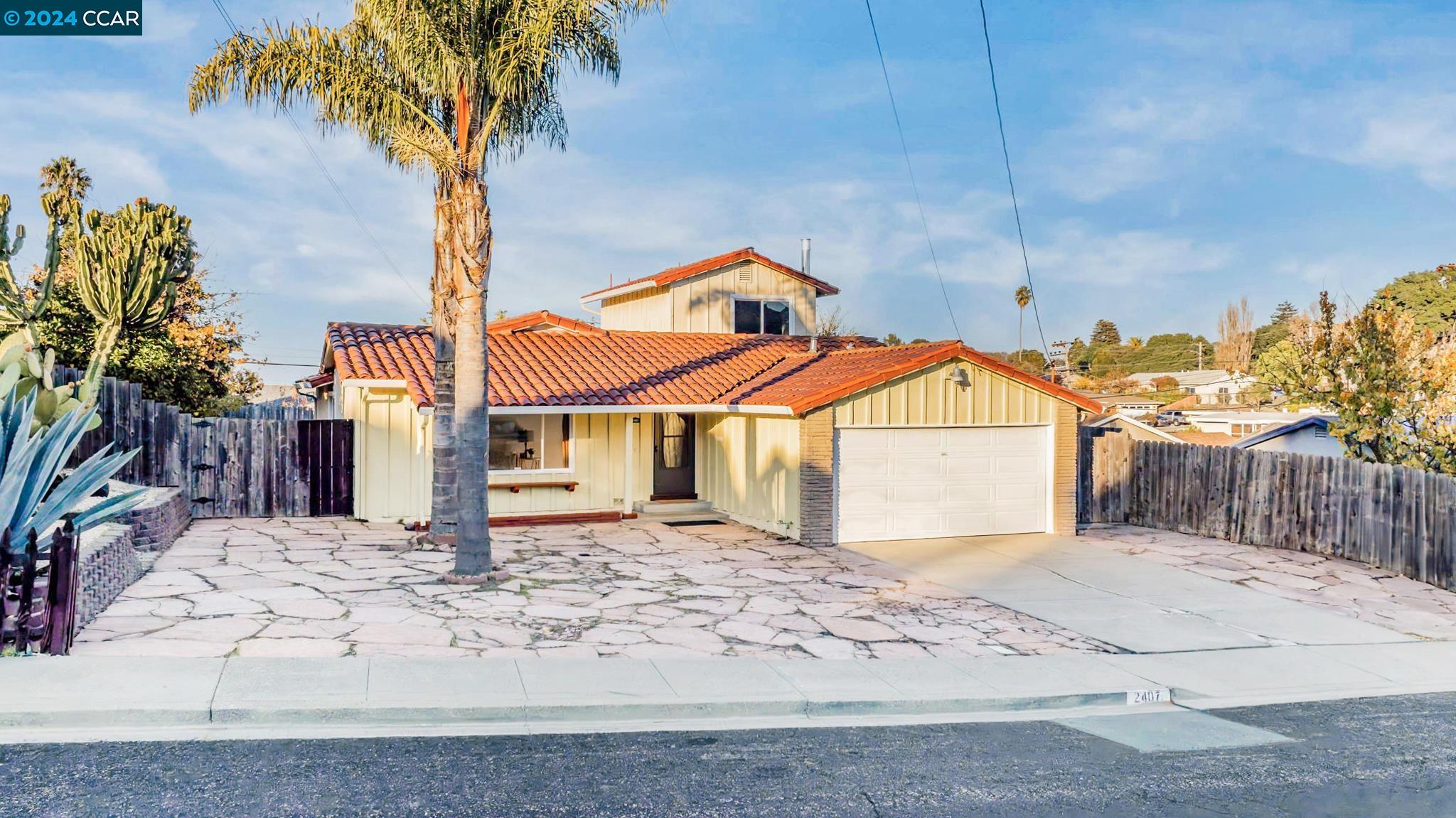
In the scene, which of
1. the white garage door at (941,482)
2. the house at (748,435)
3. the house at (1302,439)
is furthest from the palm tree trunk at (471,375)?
the house at (1302,439)

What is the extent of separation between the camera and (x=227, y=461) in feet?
58.4

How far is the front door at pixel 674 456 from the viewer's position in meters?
20.4

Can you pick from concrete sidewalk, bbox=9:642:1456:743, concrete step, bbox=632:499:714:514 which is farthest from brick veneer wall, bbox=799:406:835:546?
A: concrete sidewalk, bbox=9:642:1456:743

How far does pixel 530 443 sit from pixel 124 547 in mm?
8086

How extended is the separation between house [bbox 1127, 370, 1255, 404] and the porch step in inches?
1680

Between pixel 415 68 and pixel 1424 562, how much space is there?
15201mm

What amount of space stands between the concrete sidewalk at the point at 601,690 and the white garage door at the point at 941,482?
280 inches

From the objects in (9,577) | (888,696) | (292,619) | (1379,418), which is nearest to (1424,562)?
(1379,418)

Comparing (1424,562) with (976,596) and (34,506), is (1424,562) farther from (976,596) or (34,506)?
(34,506)

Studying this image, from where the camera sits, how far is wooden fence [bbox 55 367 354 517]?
17.2 metres

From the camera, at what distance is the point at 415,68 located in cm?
1262

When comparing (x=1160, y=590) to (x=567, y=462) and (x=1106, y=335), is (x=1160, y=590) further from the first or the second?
(x=1106, y=335)

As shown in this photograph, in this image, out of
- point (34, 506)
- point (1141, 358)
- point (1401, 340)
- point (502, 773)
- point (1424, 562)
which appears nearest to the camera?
point (502, 773)
